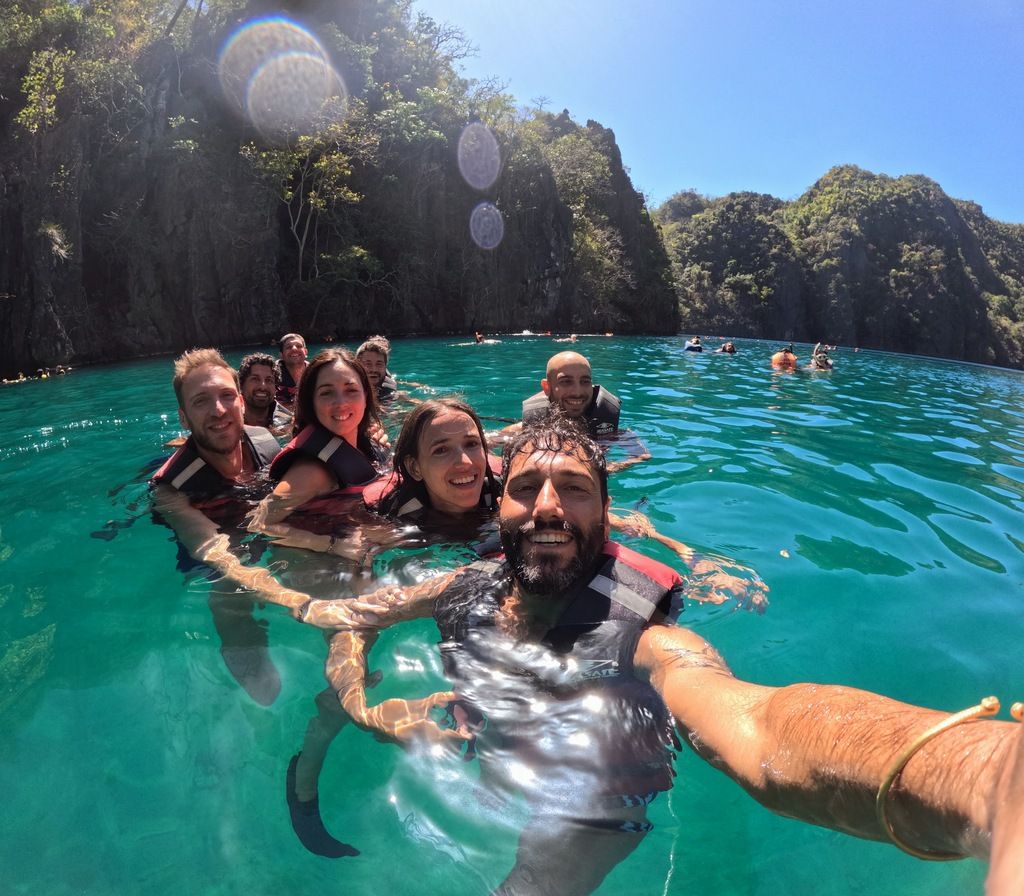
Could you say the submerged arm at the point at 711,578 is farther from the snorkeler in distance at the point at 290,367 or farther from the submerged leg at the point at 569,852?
the snorkeler in distance at the point at 290,367

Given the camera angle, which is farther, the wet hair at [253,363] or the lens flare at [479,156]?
the lens flare at [479,156]

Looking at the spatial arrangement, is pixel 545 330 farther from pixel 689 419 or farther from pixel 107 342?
pixel 689 419

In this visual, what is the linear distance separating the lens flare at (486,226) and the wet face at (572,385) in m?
27.2

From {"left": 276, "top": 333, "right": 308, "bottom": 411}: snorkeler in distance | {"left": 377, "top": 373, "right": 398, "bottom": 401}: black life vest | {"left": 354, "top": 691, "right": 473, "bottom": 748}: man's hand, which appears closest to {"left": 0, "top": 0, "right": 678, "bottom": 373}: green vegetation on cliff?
{"left": 276, "top": 333, "right": 308, "bottom": 411}: snorkeler in distance

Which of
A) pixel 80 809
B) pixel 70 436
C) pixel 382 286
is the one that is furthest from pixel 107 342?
pixel 80 809

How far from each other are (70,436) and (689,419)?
7.31 metres

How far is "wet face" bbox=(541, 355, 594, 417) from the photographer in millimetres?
5453

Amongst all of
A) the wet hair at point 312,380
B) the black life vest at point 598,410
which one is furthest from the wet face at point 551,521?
the black life vest at point 598,410

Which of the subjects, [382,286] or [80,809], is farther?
[382,286]

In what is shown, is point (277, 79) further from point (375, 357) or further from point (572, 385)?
point (572, 385)

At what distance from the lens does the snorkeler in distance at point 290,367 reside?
7062 millimetres

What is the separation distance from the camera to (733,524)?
13.2ft

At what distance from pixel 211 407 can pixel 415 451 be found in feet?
4.54

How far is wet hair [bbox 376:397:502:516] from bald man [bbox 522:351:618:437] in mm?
1940
